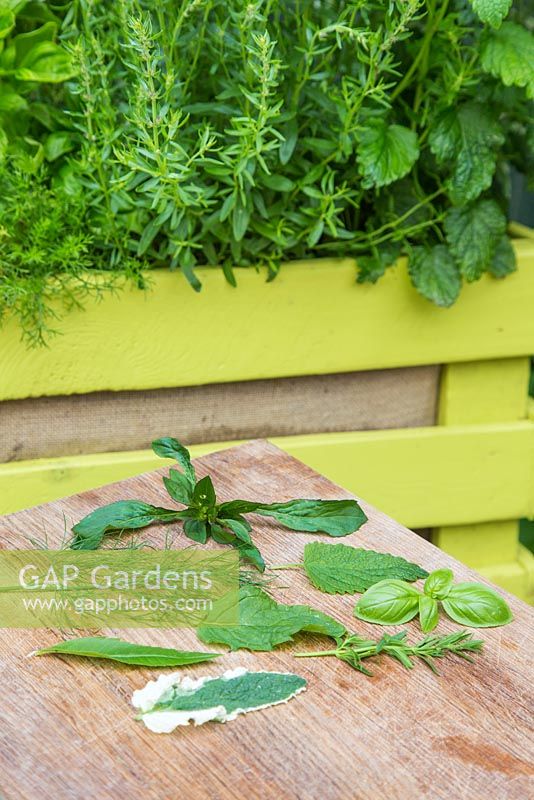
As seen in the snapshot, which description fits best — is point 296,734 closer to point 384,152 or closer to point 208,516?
point 208,516

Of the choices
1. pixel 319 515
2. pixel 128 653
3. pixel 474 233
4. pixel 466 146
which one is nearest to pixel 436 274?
pixel 474 233

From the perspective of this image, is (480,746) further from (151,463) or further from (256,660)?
(151,463)

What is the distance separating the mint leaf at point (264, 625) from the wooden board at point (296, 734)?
0.01 meters

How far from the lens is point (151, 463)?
148 cm

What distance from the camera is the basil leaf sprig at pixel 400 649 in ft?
2.51

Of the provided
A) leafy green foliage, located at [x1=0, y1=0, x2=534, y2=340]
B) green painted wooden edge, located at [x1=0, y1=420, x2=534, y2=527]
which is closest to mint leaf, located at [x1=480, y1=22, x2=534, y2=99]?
leafy green foliage, located at [x1=0, y1=0, x2=534, y2=340]

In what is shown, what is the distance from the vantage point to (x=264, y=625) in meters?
0.79

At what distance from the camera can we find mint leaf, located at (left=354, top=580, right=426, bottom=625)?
0.82 metres

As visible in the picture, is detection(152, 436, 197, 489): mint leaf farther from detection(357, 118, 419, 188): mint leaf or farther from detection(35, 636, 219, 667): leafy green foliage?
detection(357, 118, 419, 188): mint leaf

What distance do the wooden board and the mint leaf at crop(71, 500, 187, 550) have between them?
125 millimetres

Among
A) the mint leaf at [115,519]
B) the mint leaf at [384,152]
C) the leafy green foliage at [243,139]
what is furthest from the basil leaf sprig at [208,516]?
the mint leaf at [384,152]

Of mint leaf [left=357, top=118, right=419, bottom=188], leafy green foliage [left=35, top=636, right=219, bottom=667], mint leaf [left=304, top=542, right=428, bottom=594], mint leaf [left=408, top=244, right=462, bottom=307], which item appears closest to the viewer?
leafy green foliage [left=35, top=636, right=219, bottom=667]

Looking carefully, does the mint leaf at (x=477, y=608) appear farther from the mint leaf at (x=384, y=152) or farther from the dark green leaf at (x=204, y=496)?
the mint leaf at (x=384, y=152)

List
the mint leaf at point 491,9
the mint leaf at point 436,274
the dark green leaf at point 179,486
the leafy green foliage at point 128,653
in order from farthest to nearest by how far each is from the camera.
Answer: the mint leaf at point 436,274 → the mint leaf at point 491,9 → the dark green leaf at point 179,486 → the leafy green foliage at point 128,653
